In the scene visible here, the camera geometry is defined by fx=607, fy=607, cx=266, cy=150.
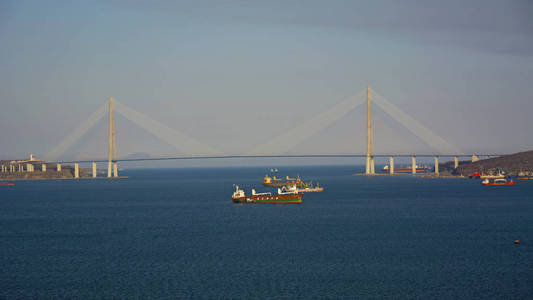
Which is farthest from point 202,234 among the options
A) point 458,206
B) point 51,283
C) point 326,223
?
point 458,206

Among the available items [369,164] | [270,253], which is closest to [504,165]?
[369,164]

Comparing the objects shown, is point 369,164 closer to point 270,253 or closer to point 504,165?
point 504,165

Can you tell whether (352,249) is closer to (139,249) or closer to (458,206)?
(139,249)

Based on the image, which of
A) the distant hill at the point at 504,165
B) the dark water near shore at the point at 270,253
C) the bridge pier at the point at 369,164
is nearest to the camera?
the dark water near shore at the point at 270,253

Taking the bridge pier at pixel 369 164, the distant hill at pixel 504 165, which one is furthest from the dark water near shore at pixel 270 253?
the distant hill at pixel 504 165

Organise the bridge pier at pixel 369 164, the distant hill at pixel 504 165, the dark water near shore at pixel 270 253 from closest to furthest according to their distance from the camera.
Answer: the dark water near shore at pixel 270 253
the bridge pier at pixel 369 164
the distant hill at pixel 504 165

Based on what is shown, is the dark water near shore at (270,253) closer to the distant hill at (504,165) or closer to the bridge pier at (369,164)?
the bridge pier at (369,164)
